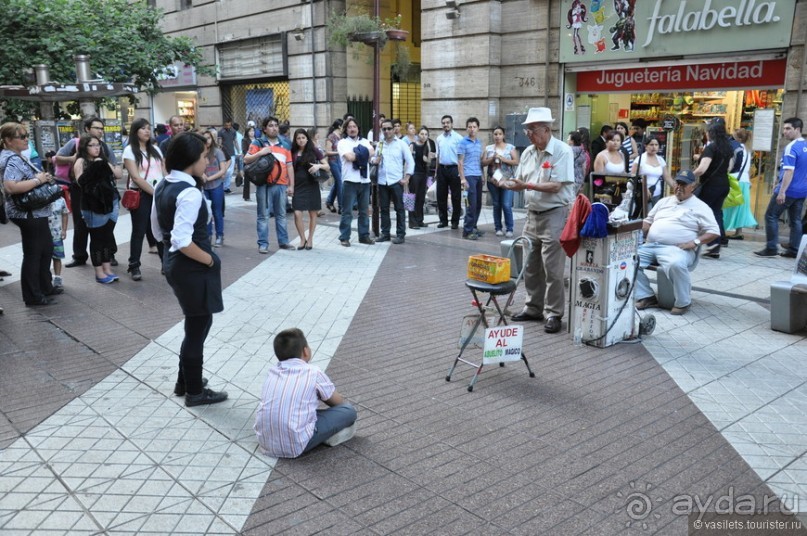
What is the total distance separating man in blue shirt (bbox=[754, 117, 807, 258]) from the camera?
982 cm

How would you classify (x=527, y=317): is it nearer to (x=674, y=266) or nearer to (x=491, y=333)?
(x=674, y=266)

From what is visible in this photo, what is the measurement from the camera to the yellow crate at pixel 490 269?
5.50 metres

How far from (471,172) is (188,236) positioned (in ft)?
26.3

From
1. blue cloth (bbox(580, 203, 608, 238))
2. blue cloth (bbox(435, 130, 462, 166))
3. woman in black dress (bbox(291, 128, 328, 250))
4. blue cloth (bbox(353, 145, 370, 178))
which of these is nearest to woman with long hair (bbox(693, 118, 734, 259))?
Answer: blue cloth (bbox(435, 130, 462, 166))

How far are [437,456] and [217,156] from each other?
7.73 meters

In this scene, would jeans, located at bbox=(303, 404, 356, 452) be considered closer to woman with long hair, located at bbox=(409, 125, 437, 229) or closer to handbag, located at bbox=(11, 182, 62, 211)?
handbag, located at bbox=(11, 182, 62, 211)

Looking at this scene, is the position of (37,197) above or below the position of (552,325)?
above

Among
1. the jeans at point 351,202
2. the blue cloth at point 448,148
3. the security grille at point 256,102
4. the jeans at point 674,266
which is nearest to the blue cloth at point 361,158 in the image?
the jeans at point 351,202

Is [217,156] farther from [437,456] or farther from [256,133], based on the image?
[256,133]

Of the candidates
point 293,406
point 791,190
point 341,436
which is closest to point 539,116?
point 341,436

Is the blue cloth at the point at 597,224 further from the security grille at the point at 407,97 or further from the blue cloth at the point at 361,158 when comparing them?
the security grille at the point at 407,97

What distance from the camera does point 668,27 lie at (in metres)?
12.6

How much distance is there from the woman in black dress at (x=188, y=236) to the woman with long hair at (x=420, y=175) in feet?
26.9

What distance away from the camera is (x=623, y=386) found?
5527 mm
